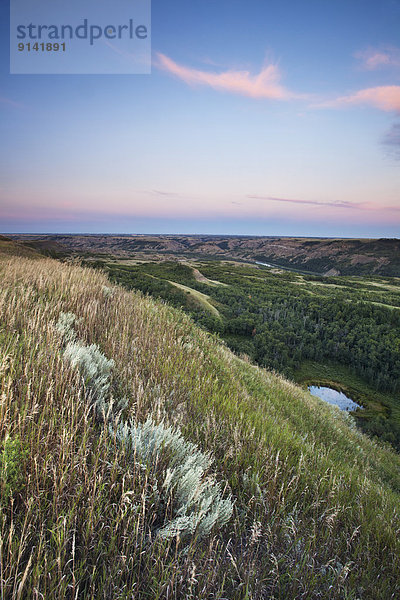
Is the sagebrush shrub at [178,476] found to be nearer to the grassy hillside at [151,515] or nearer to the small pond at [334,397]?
the grassy hillside at [151,515]

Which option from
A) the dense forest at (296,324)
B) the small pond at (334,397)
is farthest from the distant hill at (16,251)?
the small pond at (334,397)

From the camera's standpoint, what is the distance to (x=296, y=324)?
258 ft

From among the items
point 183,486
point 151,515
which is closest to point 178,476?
point 183,486

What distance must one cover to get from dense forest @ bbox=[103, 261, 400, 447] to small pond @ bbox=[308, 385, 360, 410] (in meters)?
5.51

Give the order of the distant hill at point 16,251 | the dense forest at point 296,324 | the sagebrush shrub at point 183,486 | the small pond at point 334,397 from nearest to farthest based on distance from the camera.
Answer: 1. the sagebrush shrub at point 183,486
2. the distant hill at point 16,251
3. the small pond at point 334,397
4. the dense forest at point 296,324

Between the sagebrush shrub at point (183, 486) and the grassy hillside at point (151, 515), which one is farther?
the sagebrush shrub at point (183, 486)

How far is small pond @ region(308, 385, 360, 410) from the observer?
49500 mm

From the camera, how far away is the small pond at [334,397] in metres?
49.5

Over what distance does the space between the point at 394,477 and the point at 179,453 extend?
31.6 ft

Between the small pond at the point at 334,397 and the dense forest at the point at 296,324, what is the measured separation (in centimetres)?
551

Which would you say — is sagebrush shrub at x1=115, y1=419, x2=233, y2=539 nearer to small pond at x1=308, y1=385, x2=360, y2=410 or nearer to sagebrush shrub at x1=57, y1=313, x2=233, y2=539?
sagebrush shrub at x1=57, y1=313, x2=233, y2=539

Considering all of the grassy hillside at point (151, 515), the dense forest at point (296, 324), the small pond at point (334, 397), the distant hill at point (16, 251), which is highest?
the distant hill at point (16, 251)

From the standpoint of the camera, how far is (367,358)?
67.5 meters

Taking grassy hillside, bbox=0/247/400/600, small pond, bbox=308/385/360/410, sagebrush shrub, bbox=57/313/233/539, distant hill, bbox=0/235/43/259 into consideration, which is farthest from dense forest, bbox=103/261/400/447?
sagebrush shrub, bbox=57/313/233/539
